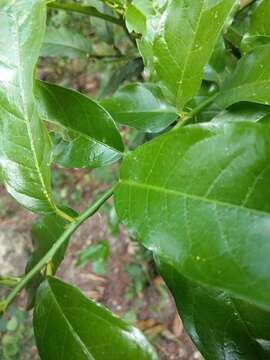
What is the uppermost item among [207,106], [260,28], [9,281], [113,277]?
[260,28]

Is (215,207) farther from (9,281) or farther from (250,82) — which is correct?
(9,281)

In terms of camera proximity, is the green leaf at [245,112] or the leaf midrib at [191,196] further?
the green leaf at [245,112]

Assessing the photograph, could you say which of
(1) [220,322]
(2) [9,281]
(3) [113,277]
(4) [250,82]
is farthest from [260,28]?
(3) [113,277]

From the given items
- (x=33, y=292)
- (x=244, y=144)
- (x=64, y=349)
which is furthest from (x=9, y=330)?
(x=244, y=144)

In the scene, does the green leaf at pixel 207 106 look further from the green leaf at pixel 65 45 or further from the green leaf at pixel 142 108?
the green leaf at pixel 65 45

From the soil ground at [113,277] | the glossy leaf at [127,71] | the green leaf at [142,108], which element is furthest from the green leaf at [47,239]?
the soil ground at [113,277]

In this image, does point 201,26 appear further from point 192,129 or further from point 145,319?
point 145,319
